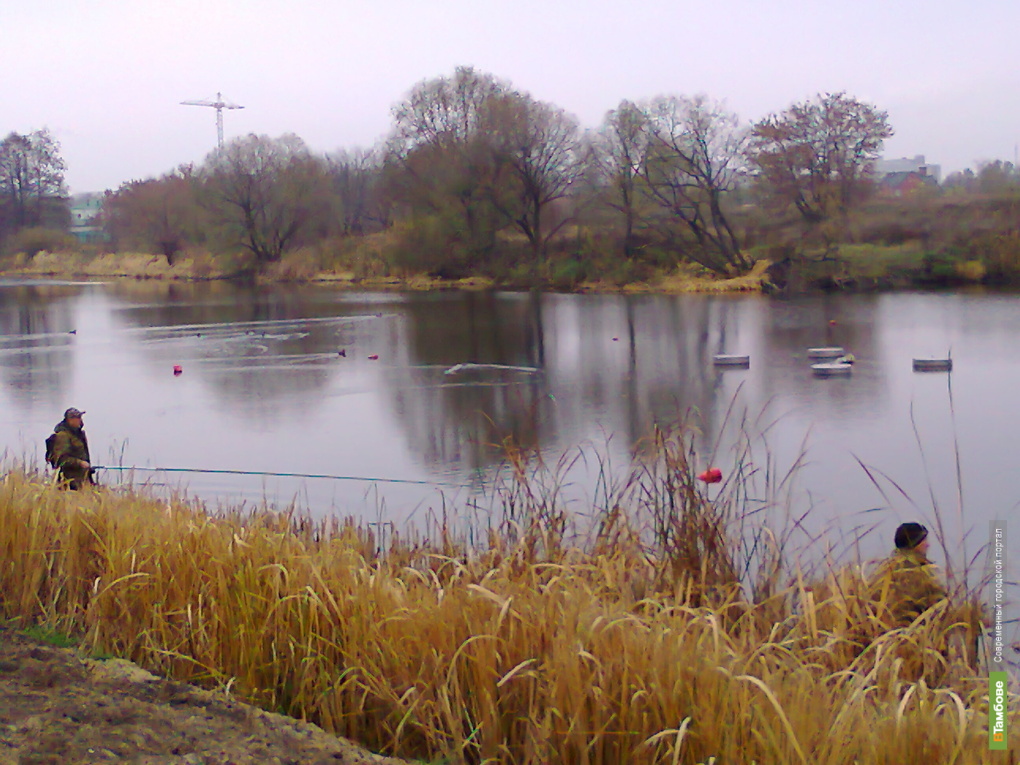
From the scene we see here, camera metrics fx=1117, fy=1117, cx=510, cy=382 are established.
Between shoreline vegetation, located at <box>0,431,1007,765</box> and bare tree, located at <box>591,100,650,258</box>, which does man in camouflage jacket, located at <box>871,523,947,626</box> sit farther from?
bare tree, located at <box>591,100,650,258</box>

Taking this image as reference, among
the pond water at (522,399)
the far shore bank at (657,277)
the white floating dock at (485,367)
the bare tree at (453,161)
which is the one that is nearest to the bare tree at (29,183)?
the far shore bank at (657,277)

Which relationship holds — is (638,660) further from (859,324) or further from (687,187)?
(687,187)

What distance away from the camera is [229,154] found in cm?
6606

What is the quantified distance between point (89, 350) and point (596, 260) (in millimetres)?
28851

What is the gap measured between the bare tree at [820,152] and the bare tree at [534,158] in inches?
395

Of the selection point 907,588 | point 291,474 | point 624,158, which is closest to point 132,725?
point 907,588

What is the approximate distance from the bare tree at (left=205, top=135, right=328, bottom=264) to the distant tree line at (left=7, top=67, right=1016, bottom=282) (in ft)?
0.27

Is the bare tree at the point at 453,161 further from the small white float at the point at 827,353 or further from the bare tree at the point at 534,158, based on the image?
the small white float at the point at 827,353

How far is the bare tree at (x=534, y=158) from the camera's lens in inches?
2092

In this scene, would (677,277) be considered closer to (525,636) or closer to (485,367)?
(485,367)

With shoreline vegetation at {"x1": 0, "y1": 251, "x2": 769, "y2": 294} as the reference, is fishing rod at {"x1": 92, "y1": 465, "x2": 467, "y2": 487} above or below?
below

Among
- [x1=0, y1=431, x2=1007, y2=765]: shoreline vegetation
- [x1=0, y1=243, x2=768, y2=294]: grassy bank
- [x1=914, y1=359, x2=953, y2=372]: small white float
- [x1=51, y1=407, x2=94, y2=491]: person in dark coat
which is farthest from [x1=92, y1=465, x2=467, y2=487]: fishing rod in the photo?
[x1=0, y1=243, x2=768, y2=294]: grassy bank

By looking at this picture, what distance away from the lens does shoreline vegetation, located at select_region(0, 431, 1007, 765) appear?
382cm

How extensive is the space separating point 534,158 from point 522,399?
127ft
